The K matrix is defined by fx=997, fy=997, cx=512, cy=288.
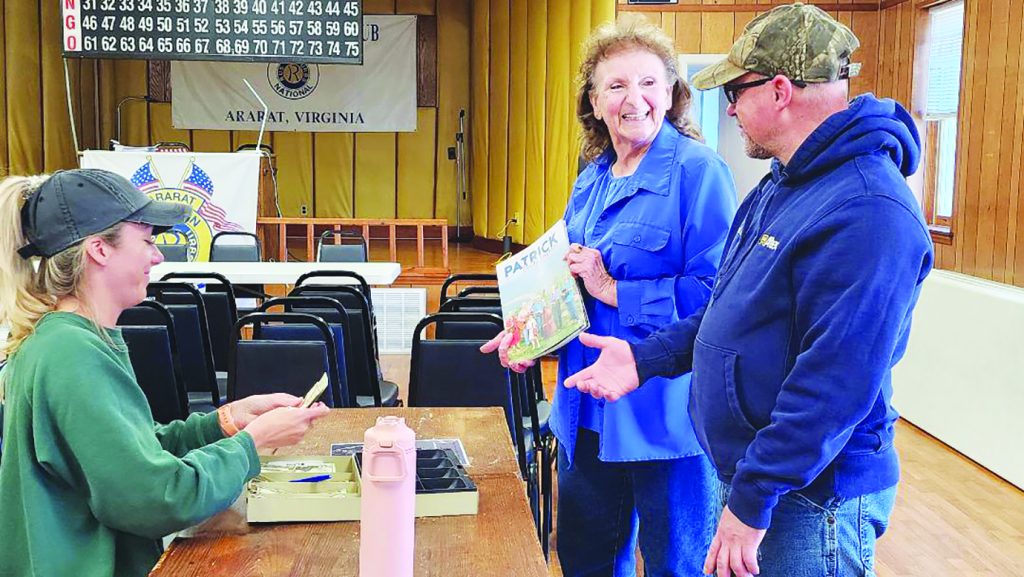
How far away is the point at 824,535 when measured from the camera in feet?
5.02

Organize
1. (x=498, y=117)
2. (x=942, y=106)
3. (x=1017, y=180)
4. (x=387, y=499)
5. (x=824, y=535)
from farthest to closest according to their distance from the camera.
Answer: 1. (x=498, y=117)
2. (x=942, y=106)
3. (x=1017, y=180)
4. (x=824, y=535)
5. (x=387, y=499)

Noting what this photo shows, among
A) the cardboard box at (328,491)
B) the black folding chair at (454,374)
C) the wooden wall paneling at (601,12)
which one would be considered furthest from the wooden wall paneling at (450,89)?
the cardboard box at (328,491)

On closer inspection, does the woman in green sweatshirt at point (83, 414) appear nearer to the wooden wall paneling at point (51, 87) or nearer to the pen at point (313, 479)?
the pen at point (313, 479)

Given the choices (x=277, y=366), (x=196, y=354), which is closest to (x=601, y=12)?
(x=196, y=354)

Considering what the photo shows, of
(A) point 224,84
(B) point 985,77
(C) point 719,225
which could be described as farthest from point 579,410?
(A) point 224,84

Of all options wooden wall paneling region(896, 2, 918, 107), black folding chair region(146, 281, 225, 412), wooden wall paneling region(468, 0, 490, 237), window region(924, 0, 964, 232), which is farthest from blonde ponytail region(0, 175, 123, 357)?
wooden wall paneling region(468, 0, 490, 237)

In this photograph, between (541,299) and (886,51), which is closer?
(541,299)

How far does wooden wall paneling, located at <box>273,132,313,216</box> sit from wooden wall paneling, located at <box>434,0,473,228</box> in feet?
5.34

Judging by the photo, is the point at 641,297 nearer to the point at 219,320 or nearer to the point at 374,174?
the point at 219,320

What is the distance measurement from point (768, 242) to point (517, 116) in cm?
865

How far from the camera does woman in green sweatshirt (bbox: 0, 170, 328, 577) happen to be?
4.83 ft

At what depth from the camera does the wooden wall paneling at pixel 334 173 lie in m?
12.8

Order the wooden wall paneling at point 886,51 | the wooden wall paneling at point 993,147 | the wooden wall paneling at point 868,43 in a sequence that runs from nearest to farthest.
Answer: the wooden wall paneling at point 993,147
the wooden wall paneling at point 886,51
the wooden wall paneling at point 868,43

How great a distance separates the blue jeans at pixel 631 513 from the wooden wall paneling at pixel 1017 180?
327 centimetres
